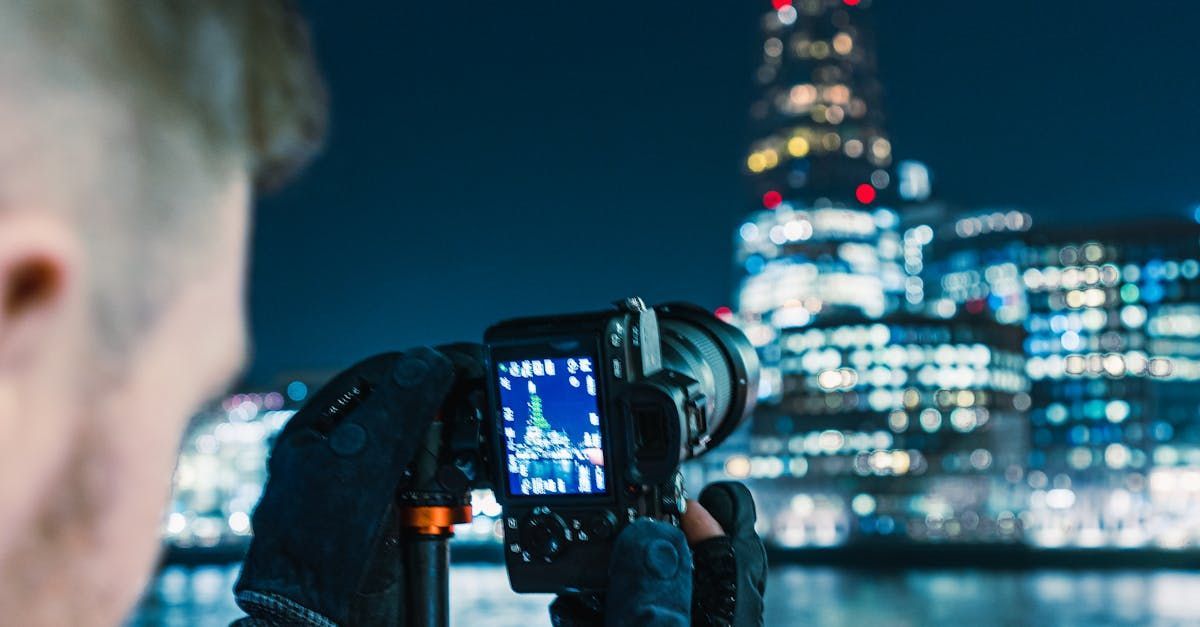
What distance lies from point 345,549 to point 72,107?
137cm

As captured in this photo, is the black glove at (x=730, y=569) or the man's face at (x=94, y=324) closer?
the man's face at (x=94, y=324)

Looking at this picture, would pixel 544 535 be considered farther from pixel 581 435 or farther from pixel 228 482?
pixel 228 482

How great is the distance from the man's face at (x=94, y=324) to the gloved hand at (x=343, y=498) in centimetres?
126

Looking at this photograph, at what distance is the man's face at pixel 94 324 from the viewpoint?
0.35m

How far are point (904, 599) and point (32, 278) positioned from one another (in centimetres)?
5055

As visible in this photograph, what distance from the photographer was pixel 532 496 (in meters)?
1.92

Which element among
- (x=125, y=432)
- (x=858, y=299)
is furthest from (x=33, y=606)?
(x=858, y=299)

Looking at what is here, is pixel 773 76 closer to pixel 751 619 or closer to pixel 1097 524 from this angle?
pixel 1097 524

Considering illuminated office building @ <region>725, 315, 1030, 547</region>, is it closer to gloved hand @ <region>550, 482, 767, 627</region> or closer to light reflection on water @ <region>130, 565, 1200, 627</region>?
light reflection on water @ <region>130, 565, 1200, 627</region>

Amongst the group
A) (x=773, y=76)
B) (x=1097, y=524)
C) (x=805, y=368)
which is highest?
(x=773, y=76)

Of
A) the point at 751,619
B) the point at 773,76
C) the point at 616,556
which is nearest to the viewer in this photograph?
the point at 616,556

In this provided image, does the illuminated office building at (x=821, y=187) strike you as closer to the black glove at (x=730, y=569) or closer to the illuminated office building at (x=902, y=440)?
the illuminated office building at (x=902, y=440)

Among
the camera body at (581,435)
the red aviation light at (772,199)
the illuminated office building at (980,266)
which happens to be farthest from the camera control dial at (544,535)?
the red aviation light at (772,199)

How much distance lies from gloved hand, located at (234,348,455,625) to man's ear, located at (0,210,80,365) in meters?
1.33
